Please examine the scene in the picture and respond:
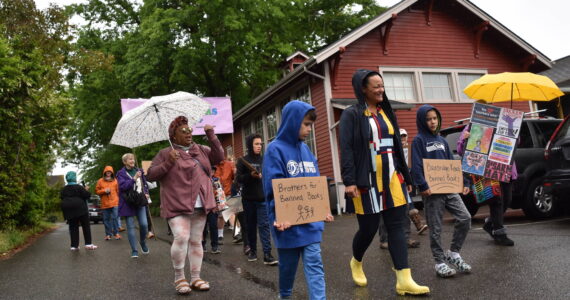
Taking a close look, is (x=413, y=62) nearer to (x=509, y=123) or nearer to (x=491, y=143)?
(x=509, y=123)

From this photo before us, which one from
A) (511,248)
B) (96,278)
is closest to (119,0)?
(96,278)

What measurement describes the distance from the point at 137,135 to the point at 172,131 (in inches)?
→ 23.5

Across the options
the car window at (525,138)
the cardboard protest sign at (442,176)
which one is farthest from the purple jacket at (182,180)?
the car window at (525,138)

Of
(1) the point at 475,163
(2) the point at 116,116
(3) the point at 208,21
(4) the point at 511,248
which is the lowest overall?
(4) the point at 511,248

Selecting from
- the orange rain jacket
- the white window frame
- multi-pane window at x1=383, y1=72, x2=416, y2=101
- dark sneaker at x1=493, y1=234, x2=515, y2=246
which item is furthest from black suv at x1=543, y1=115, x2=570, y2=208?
the orange rain jacket

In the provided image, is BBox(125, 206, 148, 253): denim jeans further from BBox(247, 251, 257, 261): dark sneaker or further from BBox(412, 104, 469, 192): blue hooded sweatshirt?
BBox(412, 104, 469, 192): blue hooded sweatshirt

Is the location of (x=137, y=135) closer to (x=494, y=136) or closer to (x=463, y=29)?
(x=494, y=136)

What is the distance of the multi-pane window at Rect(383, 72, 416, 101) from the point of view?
1750 centimetres

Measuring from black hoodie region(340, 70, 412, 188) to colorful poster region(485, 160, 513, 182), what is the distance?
2.58 metres

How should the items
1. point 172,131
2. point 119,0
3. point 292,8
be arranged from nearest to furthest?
point 172,131 < point 292,8 < point 119,0

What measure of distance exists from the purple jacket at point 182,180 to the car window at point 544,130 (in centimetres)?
728

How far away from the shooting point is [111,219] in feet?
44.5

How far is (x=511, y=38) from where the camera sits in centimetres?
1850

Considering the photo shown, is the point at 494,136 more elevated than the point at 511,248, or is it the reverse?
the point at 494,136
